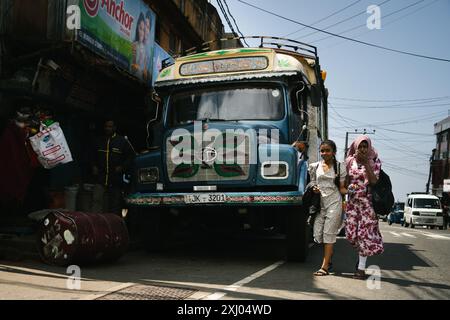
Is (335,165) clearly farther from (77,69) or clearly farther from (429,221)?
(429,221)

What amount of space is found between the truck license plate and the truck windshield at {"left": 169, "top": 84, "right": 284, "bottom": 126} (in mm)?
1403

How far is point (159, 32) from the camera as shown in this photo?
1853cm

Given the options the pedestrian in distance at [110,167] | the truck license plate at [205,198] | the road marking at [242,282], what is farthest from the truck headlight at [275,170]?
the pedestrian in distance at [110,167]

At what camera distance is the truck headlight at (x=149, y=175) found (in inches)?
306

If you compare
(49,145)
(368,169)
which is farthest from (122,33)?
(368,169)

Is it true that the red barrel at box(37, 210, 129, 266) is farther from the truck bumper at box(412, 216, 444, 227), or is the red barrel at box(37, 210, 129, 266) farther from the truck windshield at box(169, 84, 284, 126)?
the truck bumper at box(412, 216, 444, 227)

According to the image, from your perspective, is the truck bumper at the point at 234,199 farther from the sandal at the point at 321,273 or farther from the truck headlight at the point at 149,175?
the sandal at the point at 321,273

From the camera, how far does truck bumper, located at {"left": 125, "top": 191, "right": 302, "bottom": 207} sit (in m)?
6.86

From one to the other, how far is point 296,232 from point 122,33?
23.3ft

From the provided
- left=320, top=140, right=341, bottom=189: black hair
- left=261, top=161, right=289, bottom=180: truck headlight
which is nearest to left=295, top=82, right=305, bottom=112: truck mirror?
left=261, top=161, right=289, bottom=180: truck headlight

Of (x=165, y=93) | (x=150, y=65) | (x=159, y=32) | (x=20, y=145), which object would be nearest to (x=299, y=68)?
(x=165, y=93)

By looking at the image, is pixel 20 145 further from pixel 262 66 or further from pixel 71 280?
pixel 262 66

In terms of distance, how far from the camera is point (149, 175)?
7.84m

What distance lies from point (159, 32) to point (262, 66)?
11238mm
